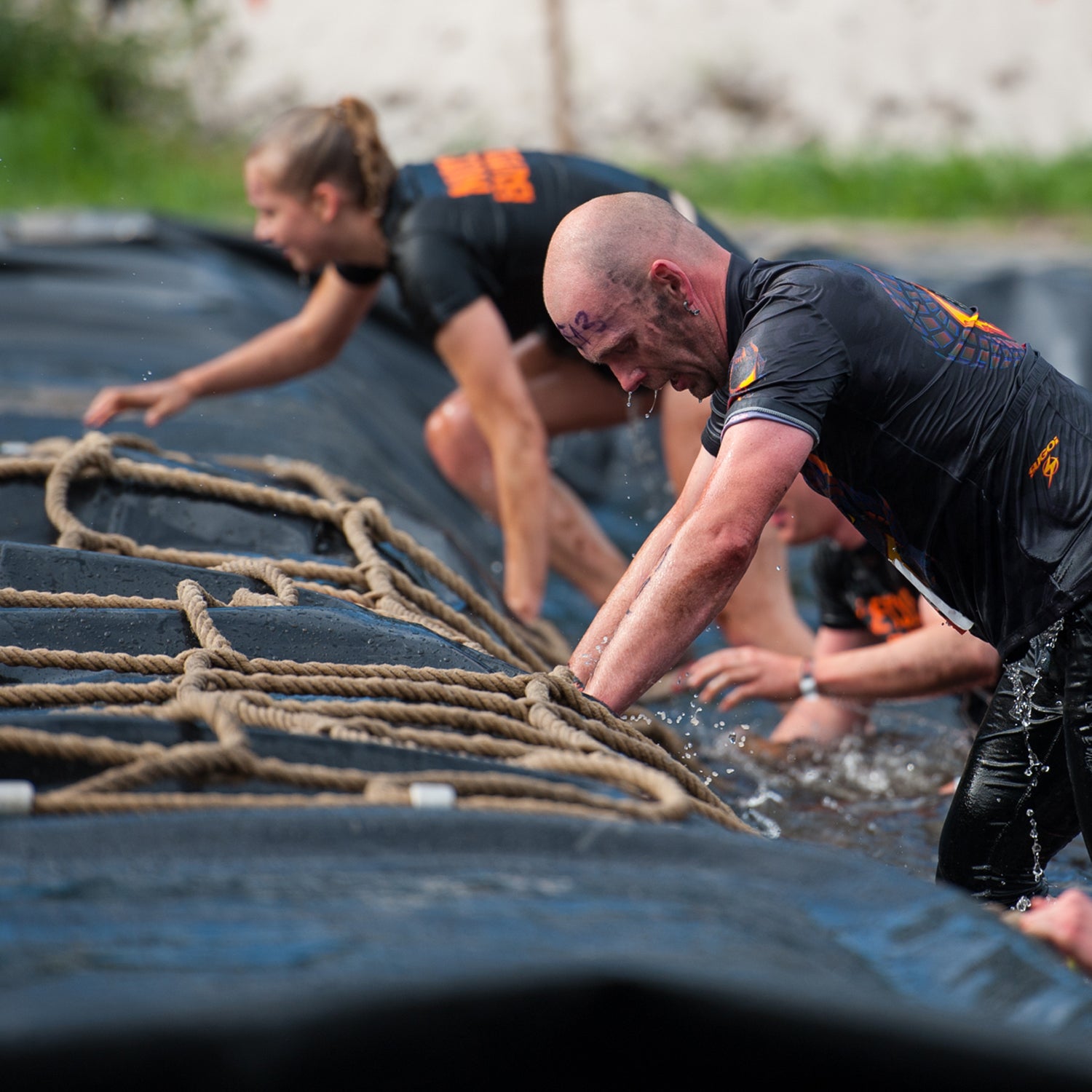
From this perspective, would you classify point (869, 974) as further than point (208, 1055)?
Answer: Yes

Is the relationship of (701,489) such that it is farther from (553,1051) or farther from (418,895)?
(553,1051)

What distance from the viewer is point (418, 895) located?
129cm

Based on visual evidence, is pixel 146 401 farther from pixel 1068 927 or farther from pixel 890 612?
pixel 1068 927

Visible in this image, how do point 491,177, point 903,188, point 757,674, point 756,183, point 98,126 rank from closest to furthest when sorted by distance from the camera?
point 757,674 → point 491,177 → point 903,188 → point 756,183 → point 98,126

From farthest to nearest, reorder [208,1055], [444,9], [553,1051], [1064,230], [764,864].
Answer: [444,9] → [1064,230] → [764,864] → [553,1051] → [208,1055]

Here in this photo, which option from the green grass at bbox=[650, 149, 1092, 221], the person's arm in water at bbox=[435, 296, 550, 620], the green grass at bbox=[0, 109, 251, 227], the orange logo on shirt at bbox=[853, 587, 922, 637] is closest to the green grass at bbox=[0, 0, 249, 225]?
the green grass at bbox=[0, 109, 251, 227]

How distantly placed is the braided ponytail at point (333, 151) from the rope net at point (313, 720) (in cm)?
105

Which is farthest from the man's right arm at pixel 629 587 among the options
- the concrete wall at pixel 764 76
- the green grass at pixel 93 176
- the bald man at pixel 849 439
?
the concrete wall at pixel 764 76

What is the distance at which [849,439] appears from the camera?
6.29ft

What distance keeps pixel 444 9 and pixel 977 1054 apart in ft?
47.2

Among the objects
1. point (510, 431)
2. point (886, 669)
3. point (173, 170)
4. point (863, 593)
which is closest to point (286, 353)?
point (510, 431)

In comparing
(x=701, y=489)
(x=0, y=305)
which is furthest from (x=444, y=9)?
(x=701, y=489)

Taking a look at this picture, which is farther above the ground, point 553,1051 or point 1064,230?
point 1064,230

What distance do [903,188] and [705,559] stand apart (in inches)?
354
